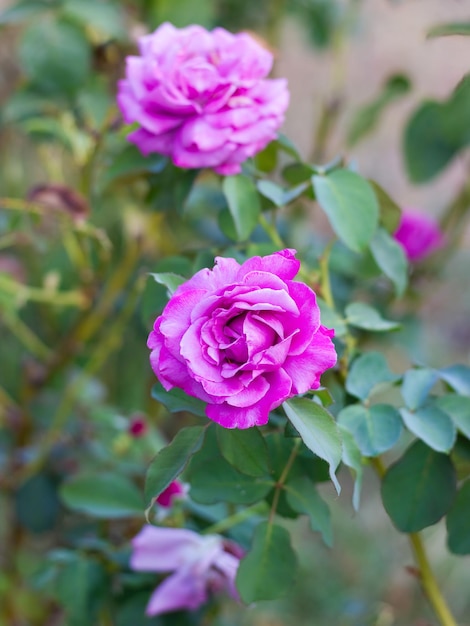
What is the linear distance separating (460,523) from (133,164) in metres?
0.33

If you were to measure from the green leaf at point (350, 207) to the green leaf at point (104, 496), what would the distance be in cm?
33

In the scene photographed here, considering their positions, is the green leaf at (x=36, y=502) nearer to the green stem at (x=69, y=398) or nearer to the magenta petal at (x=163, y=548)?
the green stem at (x=69, y=398)

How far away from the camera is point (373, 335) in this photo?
102cm

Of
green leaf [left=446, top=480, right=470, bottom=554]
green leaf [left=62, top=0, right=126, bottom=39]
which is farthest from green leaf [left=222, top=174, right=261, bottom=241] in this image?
green leaf [left=62, top=0, right=126, bottom=39]

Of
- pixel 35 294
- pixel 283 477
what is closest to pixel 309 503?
pixel 283 477

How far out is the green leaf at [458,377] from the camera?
20.3 inches

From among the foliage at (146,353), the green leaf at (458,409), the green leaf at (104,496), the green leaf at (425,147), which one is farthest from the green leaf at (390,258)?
the green leaf at (425,147)

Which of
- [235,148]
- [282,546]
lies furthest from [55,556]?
[235,148]

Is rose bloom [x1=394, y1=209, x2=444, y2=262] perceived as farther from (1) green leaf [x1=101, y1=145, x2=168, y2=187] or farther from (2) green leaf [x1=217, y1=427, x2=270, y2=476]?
(2) green leaf [x1=217, y1=427, x2=270, y2=476]

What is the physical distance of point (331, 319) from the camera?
0.50m

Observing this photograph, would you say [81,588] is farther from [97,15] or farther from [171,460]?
[97,15]

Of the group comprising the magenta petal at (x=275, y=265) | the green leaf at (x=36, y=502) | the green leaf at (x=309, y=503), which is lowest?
the green leaf at (x=36, y=502)

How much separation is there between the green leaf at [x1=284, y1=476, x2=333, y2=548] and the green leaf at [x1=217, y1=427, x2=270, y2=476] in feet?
0.23

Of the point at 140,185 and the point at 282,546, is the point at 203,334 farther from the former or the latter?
the point at 140,185
